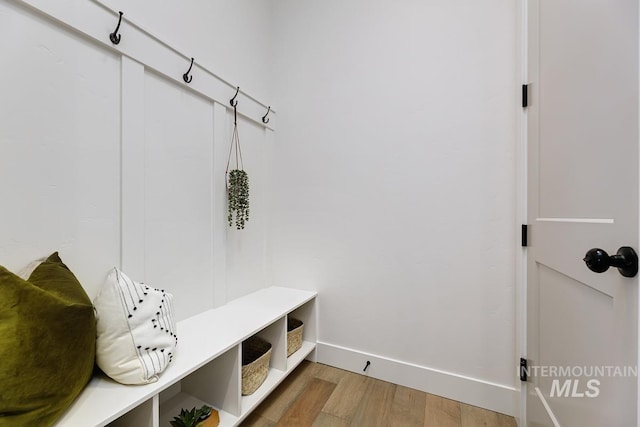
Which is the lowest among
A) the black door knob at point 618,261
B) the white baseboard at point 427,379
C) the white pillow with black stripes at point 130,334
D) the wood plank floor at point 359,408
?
the wood plank floor at point 359,408

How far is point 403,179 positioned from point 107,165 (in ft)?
4.73

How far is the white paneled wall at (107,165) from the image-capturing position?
84 cm

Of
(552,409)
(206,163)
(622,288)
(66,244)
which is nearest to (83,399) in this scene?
(66,244)

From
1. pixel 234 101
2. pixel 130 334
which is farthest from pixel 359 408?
pixel 234 101

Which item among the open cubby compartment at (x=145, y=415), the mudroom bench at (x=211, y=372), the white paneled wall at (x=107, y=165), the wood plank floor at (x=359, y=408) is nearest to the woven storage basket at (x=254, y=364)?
the mudroom bench at (x=211, y=372)

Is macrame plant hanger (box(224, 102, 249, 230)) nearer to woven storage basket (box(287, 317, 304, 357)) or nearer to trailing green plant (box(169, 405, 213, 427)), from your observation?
woven storage basket (box(287, 317, 304, 357))

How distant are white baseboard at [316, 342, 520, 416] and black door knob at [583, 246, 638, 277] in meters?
1.04

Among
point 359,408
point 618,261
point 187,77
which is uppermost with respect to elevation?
point 187,77

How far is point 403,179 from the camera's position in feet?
5.19

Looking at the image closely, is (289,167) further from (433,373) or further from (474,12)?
(433,373)

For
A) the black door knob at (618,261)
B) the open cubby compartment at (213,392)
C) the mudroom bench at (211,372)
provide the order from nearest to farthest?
the black door knob at (618,261)
the mudroom bench at (211,372)
the open cubby compartment at (213,392)

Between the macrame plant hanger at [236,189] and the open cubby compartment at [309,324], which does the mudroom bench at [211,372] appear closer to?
the open cubby compartment at [309,324]

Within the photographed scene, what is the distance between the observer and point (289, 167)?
6.31 feet

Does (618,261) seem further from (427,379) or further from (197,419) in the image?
(197,419)
